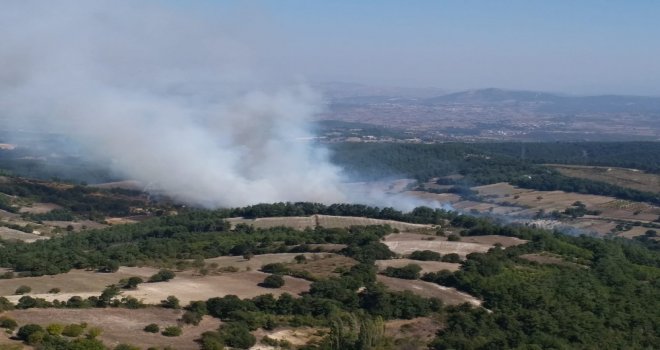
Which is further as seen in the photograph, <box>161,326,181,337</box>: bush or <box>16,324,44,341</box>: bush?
<box>161,326,181,337</box>: bush

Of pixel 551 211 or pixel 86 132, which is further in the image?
pixel 86 132

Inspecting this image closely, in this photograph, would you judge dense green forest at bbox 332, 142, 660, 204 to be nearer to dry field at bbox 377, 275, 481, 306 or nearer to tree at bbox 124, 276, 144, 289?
dry field at bbox 377, 275, 481, 306

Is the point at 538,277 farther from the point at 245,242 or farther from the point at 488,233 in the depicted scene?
the point at 245,242

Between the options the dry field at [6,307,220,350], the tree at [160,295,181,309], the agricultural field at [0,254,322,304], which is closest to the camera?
the dry field at [6,307,220,350]

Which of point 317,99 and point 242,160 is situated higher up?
point 317,99

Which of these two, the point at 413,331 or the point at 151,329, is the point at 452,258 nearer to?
the point at 413,331

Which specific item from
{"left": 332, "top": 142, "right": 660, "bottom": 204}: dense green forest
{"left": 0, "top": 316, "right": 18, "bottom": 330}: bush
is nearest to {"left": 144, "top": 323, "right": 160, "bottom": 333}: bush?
{"left": 0, "top": 316, "right": 18, "bottom": 330}: bush

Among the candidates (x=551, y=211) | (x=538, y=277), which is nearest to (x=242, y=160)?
(x=551, y=211)

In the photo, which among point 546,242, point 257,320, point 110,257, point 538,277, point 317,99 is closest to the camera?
point 257,320
